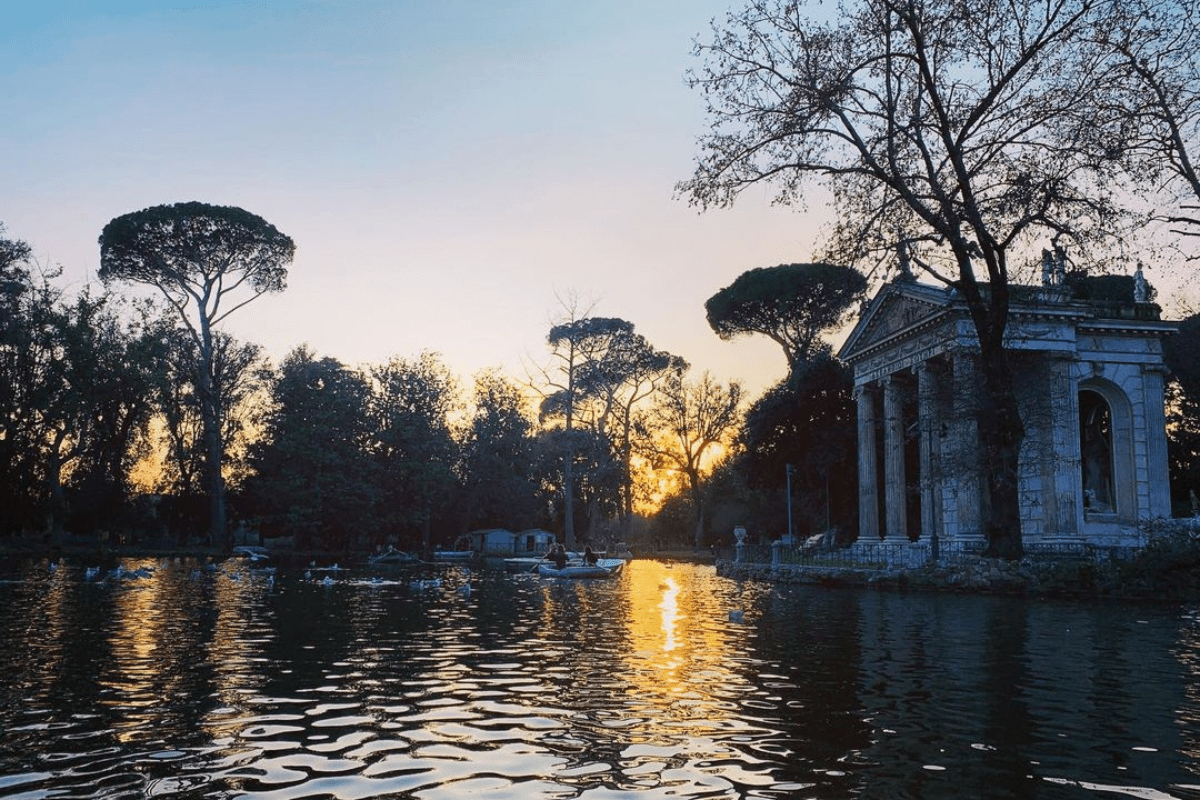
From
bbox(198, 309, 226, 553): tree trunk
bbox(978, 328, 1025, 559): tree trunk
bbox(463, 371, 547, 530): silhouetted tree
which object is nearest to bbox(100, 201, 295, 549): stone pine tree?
bbox(198, 309, 226, 553): tree trunk

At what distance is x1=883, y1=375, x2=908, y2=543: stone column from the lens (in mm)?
41531

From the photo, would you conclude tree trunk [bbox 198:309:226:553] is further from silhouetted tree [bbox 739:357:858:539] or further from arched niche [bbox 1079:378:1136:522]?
arched niche [bbox 1079:378:1136:522]

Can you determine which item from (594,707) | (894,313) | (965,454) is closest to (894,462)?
(894,313)

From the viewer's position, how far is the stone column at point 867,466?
44.6 meters

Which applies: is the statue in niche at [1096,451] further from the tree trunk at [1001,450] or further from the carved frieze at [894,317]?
the tree trunk at [1001,450]

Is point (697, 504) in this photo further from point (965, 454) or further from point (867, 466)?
point (965, 454)

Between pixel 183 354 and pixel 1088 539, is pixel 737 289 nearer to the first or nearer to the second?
pixel 1088 539

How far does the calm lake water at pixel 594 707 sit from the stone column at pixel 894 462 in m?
23.0

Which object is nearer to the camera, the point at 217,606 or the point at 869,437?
the point at 217,606

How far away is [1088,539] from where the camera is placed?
118 ft

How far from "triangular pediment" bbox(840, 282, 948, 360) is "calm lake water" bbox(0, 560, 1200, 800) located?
21310 millimetres

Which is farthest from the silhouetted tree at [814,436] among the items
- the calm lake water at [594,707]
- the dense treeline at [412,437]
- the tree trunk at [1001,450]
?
the calm lake water at [594,707]

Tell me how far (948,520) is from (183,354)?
162 ft

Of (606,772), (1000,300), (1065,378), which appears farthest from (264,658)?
(1065,378)
